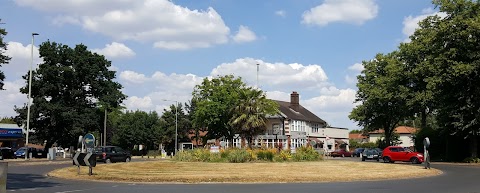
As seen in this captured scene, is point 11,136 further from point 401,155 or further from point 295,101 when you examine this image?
point 401,155

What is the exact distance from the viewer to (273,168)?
2930 cm

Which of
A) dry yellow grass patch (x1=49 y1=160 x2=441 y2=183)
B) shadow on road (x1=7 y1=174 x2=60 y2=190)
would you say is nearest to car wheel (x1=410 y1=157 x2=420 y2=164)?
dry yellow grass patch (x1=49 y1=160 x2=441 y2=183)

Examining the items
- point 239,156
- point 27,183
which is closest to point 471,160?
point 239,156

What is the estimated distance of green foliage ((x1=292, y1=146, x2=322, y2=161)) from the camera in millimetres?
38094

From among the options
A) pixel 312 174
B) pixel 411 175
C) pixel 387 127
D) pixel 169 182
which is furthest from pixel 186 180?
pixel 387 127

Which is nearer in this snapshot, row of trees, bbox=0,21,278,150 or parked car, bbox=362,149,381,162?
parked car, bbox=362,149,381,162

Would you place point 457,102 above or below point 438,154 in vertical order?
above

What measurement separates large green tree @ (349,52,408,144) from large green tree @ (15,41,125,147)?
3546 cm

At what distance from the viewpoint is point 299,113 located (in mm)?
92875

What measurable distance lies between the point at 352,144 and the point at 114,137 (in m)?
56.1

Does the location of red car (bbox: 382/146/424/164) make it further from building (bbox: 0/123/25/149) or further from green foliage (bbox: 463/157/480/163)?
building (bbox: 0/123/25/149)

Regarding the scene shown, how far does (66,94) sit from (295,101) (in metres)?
43.5

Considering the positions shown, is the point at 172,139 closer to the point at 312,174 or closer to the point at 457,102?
the point at 457,102

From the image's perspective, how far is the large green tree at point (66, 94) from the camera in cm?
6681
